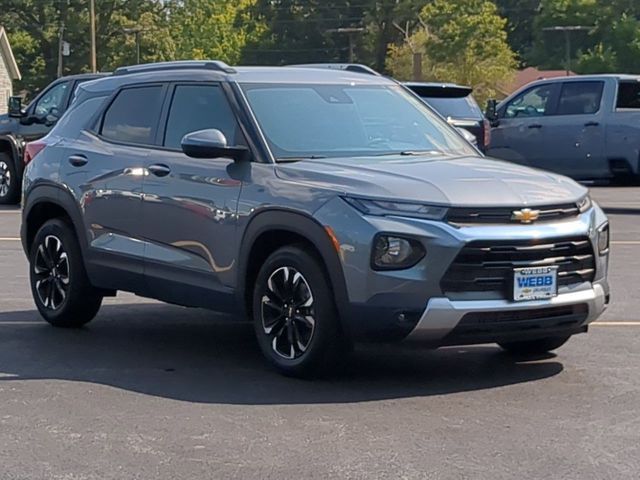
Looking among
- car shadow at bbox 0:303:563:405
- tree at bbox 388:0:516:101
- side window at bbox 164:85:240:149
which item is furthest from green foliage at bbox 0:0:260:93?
side window at bbox 164:85:240:149

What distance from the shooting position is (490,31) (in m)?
69.2

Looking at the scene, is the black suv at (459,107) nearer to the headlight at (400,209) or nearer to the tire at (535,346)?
the tire at (535,346)

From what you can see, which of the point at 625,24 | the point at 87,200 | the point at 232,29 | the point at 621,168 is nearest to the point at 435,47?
the point at 625,24

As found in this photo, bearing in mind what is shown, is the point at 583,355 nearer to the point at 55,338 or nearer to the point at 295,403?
the point at 295,403

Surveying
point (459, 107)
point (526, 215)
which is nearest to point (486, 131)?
point (459, 107)

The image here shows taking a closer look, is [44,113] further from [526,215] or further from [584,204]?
[526,215]

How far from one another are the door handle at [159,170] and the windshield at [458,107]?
9.81 m

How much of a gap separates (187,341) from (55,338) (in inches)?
Result: 36.5

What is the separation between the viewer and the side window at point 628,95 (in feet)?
61.0

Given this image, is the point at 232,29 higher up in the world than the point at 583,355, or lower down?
lower down

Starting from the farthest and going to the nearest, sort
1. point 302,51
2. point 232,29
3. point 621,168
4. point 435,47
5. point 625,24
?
1. point 232,29
2. point 302,51
3. point 625,24
4. point 435,47
5. point 621,168

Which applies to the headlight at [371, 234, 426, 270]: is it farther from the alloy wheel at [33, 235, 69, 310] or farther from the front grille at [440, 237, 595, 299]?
the alloy wheel at [33, 235, 69, 310]

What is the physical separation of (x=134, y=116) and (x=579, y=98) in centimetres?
1148

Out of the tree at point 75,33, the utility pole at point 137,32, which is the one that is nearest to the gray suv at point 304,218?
the utility pole at point 137,32
